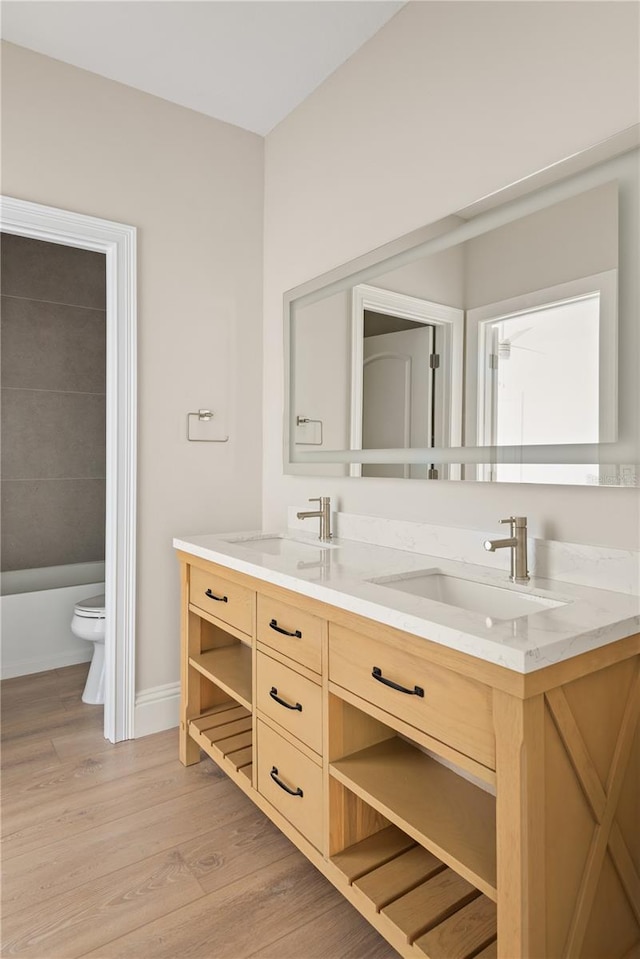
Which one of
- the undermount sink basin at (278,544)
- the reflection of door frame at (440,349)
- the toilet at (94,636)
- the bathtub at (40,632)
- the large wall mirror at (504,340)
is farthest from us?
the bathtub at (40,632)

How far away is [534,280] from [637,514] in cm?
63

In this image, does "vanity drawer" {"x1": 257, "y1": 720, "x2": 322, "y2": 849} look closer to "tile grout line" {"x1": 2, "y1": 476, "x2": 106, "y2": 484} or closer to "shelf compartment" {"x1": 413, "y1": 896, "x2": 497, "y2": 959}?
"shelf compartment" {"x1": 413, "y1": 896, "x2": 497, "y2": 959}

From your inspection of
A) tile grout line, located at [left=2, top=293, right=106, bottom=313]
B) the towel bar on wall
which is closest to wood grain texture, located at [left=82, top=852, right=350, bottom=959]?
the towel bar on wall

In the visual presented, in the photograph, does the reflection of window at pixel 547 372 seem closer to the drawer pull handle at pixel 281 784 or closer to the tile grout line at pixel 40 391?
the drawer pull handle at pixel 281 784

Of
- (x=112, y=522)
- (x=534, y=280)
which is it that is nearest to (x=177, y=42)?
(x=534, y=280)

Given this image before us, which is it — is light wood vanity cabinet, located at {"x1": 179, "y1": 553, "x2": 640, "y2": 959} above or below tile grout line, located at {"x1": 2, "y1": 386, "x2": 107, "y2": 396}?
below

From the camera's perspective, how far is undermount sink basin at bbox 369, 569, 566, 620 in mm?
1331

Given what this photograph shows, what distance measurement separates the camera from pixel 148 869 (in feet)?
5.21

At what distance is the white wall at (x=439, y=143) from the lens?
135 cm

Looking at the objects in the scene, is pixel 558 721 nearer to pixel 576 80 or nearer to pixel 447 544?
pixel 447 544

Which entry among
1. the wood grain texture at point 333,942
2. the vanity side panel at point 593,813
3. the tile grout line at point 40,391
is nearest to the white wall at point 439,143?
the vanity side panel at point 593,813

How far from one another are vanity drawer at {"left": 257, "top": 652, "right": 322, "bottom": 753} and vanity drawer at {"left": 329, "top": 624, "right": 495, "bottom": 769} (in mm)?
130

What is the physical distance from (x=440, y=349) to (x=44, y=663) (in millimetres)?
2572

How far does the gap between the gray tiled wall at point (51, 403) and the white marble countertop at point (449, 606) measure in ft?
6.63
